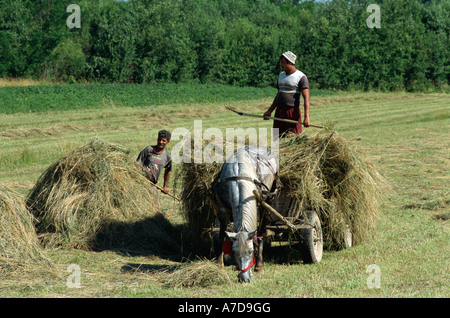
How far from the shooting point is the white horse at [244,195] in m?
5.67

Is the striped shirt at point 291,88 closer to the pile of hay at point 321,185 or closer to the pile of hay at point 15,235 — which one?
the pile of hay at point 321,185

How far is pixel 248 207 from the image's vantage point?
5.85m

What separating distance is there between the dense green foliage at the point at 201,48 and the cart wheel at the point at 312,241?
34.7 m

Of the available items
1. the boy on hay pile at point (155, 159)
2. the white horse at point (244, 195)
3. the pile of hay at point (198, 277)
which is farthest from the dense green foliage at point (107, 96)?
the pile of hay at point (198, 277)

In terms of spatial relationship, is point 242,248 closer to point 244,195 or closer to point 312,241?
point 244,195

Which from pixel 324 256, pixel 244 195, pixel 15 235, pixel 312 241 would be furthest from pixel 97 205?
pixel 324 256

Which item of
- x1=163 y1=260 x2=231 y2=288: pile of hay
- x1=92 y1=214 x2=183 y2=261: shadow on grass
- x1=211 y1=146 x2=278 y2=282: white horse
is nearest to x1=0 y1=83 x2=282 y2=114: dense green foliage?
x1=92 y1=214 x2=183 y2=261: shadow on grass

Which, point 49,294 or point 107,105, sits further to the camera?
point 107,105

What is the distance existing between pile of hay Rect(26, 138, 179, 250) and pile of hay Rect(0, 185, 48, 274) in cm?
49

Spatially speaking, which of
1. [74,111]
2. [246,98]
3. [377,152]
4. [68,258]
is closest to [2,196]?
[68,258]

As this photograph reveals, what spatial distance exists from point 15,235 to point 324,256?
372 centimetres

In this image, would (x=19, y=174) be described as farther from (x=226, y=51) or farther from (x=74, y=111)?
(x=226, y=51)

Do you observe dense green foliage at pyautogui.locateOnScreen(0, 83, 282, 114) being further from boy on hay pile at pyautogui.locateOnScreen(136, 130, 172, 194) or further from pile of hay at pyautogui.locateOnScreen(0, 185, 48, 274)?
pile of hay at pyautogui.locateOnScreen(0, 185, 48, 274)

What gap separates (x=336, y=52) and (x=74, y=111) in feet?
89.6
